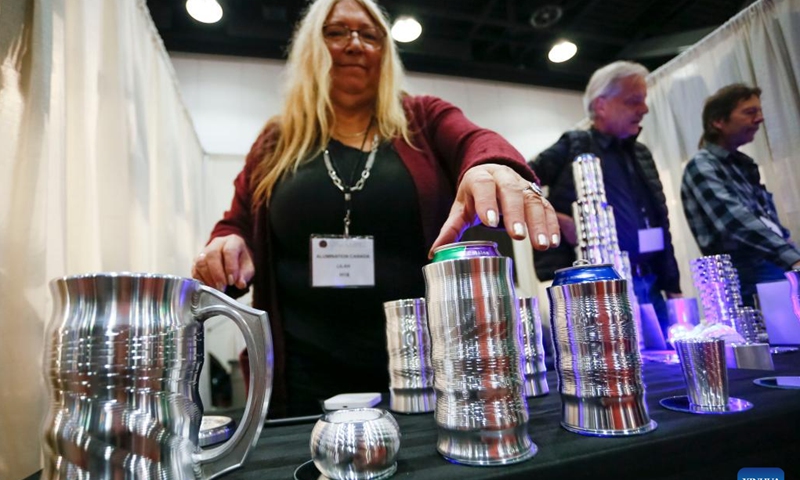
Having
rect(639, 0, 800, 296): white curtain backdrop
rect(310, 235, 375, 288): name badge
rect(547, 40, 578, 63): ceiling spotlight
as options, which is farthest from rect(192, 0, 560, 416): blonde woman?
rect(547, 40, 578, 63): ceiling spotlight

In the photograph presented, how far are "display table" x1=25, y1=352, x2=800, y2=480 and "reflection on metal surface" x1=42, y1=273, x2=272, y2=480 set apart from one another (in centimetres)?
10

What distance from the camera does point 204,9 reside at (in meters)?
2.70

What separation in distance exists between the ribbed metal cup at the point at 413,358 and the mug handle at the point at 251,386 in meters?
0.26

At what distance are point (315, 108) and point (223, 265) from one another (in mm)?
477

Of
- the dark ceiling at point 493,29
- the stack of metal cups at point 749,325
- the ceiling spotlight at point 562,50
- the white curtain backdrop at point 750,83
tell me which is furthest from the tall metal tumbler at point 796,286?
the ceiling spotlight at point 562,50

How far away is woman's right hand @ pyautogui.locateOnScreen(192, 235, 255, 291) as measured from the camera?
2.41ft

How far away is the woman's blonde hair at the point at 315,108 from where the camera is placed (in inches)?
39.0

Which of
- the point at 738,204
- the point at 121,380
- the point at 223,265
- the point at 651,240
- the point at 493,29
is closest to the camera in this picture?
the point at 121,380

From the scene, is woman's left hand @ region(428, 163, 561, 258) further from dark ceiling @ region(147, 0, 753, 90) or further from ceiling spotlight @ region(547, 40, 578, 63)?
ceiling spotlight @ region(547, 40, 578, 63)

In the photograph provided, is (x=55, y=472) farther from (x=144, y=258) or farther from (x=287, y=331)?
(x=144, y=258)

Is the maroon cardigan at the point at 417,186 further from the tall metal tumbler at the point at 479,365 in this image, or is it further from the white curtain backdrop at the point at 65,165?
the tall metal tumbler at the point at 479,365

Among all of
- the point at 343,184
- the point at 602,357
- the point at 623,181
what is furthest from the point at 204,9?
the point at 602,357

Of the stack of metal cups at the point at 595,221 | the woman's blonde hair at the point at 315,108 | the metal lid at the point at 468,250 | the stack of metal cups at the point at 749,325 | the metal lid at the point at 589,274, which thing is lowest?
the stack of metal cups at the point at 749,325

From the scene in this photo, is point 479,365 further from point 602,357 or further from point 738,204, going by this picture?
point 738,204
